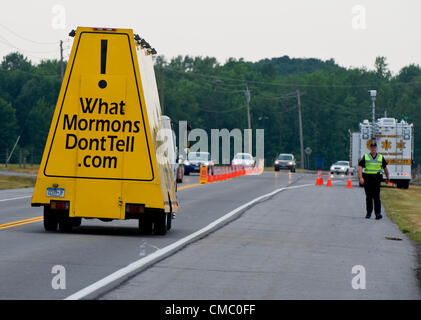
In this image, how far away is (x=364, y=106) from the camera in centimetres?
15662

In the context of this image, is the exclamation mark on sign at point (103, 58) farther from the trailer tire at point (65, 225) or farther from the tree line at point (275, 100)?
the tree line at point (275, 100)

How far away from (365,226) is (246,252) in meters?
7.01

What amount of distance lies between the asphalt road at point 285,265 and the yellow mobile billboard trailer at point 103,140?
1.69m

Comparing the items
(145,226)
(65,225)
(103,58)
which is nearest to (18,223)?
(65,225)

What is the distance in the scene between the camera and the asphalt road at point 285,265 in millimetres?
9922

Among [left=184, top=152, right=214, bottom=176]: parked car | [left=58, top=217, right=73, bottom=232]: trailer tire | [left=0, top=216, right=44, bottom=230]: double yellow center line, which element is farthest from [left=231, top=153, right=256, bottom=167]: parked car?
[left=58, top=217, right=73, bottom=232]: trailer tire

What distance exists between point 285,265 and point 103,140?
490 centimetres

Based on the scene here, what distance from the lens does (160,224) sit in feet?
53.5

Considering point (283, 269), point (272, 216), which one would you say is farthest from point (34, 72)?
point (283, 269)

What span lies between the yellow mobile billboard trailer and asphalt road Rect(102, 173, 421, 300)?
1.69m

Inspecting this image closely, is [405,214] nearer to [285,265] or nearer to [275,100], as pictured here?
[285,265]

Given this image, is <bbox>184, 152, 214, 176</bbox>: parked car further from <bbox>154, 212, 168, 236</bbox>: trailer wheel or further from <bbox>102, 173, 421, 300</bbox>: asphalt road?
<bbox>154, 212, 168, 236</bbox>: trailer wheel

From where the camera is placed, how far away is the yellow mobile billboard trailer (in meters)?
15.8
